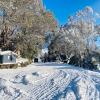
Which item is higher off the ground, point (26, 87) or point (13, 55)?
point (13, 55)

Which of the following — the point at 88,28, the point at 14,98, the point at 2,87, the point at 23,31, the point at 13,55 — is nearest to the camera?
the point at 14,98

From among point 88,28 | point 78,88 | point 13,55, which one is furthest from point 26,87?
point 88,28

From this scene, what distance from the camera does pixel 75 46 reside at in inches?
2392

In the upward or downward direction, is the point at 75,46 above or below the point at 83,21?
below

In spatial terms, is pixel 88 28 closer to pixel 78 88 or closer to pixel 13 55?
pixel 13 55

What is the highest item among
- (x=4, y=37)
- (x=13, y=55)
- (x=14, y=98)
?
(x=4, y=37)

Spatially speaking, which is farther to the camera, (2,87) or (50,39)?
(50,39)

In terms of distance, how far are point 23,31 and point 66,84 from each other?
25732 millimetres

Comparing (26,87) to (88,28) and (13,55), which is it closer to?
(13,55)

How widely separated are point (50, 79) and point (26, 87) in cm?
302

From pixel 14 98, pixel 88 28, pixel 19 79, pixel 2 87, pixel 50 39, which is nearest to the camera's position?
pixel 14 98

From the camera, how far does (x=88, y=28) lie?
189 feet

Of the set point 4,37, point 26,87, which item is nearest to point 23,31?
point 4,37

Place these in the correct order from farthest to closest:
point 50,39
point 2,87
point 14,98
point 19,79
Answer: point 50,39 → point 19,79 → point 2,87 → point 14,98
